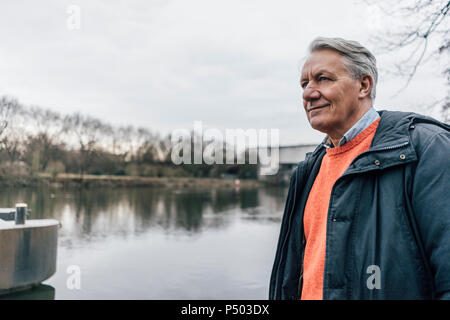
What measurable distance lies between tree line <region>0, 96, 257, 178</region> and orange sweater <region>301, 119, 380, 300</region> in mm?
11912

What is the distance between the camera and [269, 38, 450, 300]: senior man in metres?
1.48

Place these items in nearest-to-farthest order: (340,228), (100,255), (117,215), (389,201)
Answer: (389,201), (340,228), (100,255), (117,215)

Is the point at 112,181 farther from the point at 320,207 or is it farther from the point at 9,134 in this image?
the point at 320,207

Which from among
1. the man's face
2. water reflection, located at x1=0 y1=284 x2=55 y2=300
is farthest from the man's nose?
water reflection, located at x1=0 y1=284 x2=55 y2=300

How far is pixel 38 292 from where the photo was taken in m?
7.82

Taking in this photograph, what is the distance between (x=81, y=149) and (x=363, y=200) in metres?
43.6

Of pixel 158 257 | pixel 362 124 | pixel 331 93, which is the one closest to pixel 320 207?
pixel 362 124

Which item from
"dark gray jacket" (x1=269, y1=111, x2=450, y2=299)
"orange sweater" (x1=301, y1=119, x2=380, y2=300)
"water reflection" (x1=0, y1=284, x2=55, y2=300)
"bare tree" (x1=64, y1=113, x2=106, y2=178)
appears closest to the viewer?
"dark gray jacket" (x1=269, y1=111, x2=450, y2=299)

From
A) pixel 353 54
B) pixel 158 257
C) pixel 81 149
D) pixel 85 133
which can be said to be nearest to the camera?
pixel 353 54

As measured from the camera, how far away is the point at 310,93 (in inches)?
77.1

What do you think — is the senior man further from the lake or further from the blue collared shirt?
the lake

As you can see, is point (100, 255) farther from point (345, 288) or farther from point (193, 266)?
point (345, 288)

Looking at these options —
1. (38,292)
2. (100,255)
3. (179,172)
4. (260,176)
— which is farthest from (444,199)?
(260,176)
